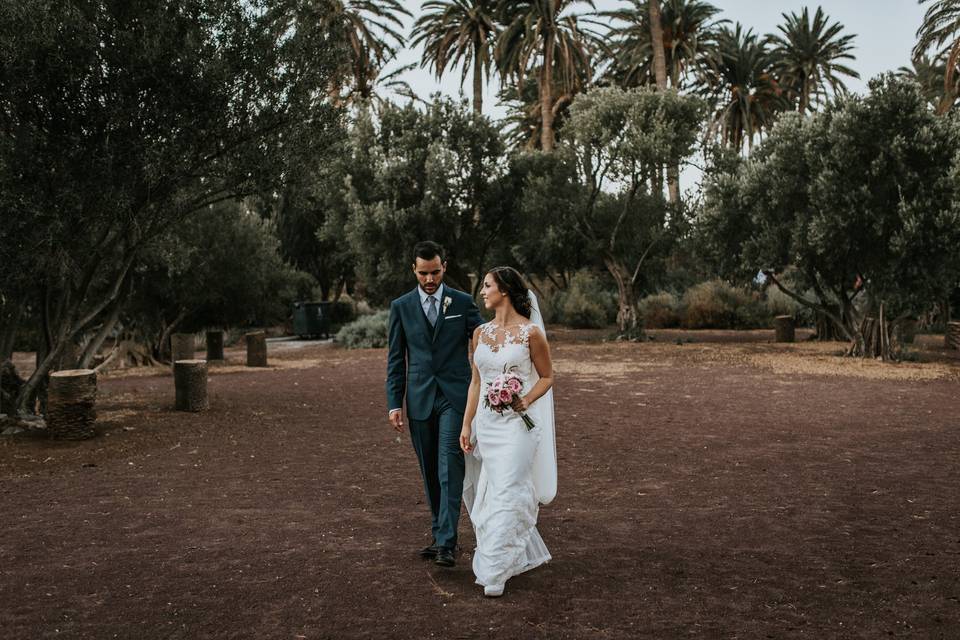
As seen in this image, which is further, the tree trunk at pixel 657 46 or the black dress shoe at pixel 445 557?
the tree trunk at pixel 657 46

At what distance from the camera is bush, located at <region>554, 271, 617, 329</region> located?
3462cm

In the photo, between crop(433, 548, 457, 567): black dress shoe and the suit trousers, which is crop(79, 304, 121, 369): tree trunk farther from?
crop(433, 548, 457, 567): black dress shoe

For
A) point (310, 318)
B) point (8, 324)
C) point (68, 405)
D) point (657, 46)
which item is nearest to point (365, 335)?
point (310, 318)

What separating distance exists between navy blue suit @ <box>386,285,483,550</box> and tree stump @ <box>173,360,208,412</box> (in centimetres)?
817

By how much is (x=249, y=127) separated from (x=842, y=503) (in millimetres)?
8293

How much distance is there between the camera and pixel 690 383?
15.5 meters

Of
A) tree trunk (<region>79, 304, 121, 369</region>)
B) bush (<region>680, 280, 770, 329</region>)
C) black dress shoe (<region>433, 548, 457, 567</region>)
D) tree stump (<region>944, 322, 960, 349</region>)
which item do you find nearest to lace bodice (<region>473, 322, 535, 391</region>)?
black dress shoe (<region>433, 548, 457, 567</region>)

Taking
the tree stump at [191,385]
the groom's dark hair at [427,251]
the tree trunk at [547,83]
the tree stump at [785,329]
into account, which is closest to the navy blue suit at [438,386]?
the groom's dark hair at [427,251]

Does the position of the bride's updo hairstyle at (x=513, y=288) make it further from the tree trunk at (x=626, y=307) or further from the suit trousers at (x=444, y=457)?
the tree trunk at (x=626, y=307)

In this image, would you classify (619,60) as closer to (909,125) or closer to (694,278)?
(694,278)

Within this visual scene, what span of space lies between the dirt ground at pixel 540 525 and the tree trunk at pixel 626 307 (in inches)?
559

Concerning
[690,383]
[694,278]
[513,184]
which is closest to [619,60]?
[694,278]

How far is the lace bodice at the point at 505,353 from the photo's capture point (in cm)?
498

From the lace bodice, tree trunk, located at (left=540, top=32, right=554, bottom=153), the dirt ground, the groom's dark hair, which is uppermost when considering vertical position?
tree trunk, located at (left=540, top=32, right=554, bottom=153)
